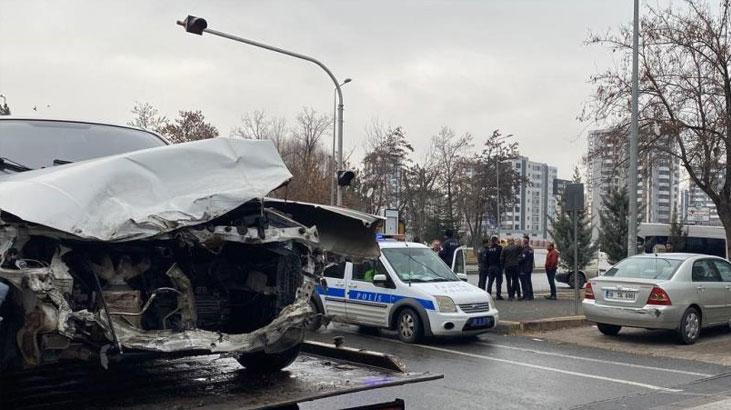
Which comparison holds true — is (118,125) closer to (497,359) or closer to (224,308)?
(224,308)

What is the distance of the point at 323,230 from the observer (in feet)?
16.7

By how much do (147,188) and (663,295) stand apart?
32.4 ft

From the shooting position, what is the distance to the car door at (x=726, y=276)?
1304cm

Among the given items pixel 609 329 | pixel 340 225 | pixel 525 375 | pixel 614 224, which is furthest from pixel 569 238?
pixel 340 225

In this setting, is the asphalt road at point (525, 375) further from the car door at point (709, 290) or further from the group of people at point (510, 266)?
the group of people at point (510, 266)

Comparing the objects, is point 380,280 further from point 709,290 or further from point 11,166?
point 11,166

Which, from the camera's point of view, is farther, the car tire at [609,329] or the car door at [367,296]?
the car tire at [609,329]

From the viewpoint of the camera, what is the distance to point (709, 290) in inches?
498

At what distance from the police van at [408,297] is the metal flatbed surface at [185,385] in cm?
611

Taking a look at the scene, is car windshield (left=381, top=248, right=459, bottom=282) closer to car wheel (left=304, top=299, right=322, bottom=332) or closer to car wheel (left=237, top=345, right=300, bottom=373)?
car wheel (left=237, top=345, right=300, bottom=373)

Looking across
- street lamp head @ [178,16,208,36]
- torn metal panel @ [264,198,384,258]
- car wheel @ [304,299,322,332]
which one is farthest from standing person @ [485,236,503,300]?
car wheel @ [304,299,322,332]

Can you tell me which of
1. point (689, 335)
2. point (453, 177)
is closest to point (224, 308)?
point (689, 335)

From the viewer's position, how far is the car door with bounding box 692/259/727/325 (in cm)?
1250

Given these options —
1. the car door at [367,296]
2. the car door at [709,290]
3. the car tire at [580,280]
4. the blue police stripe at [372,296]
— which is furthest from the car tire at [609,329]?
the car tire at [580,280]
